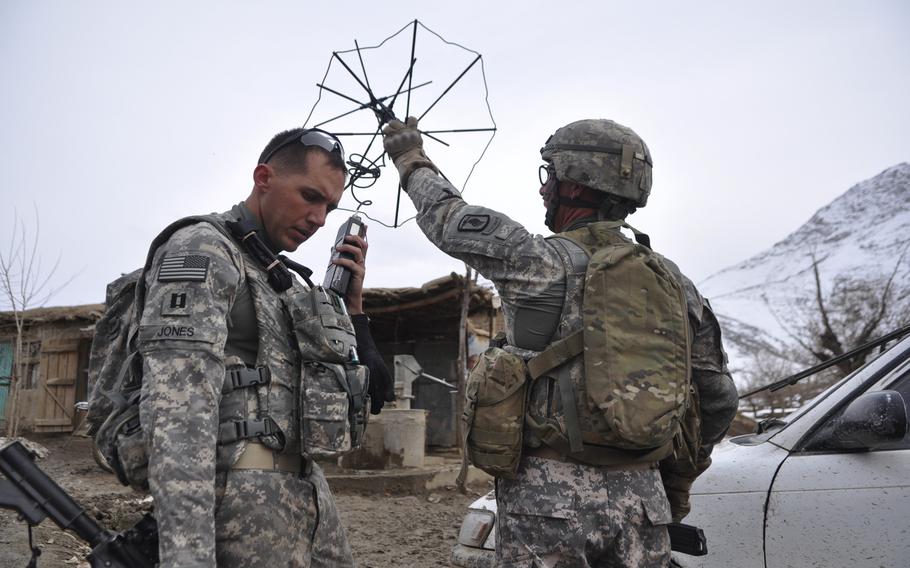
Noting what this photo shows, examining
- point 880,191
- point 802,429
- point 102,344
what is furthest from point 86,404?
point 880,191

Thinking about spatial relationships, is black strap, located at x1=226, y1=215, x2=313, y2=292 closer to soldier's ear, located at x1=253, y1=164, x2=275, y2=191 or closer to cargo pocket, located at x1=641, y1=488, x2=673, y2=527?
soldier's ear, located at x1=253, y1=164, x2=275, y2=191

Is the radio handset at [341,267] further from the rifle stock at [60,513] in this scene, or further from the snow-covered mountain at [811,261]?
the snow-covered mountain at [811,261]

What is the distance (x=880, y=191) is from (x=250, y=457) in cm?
12616

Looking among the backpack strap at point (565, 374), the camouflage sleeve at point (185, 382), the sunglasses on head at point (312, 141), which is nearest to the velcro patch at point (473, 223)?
the backpack strap at point (565, 374)

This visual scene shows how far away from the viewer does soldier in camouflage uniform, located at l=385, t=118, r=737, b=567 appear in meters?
2.22

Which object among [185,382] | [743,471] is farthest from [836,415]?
[185,382]

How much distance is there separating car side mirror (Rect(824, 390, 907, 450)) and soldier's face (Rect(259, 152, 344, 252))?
215 centimetres

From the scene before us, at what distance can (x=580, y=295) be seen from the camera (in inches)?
92.0

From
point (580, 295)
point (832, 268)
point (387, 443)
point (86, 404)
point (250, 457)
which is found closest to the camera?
point (250, 457)

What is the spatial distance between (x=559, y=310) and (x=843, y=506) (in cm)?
147

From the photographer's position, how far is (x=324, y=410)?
2.10 metres

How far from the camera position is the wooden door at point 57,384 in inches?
609

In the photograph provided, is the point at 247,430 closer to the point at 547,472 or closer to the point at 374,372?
the point at 374,372

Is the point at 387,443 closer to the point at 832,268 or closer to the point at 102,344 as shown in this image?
the point at 102,344
